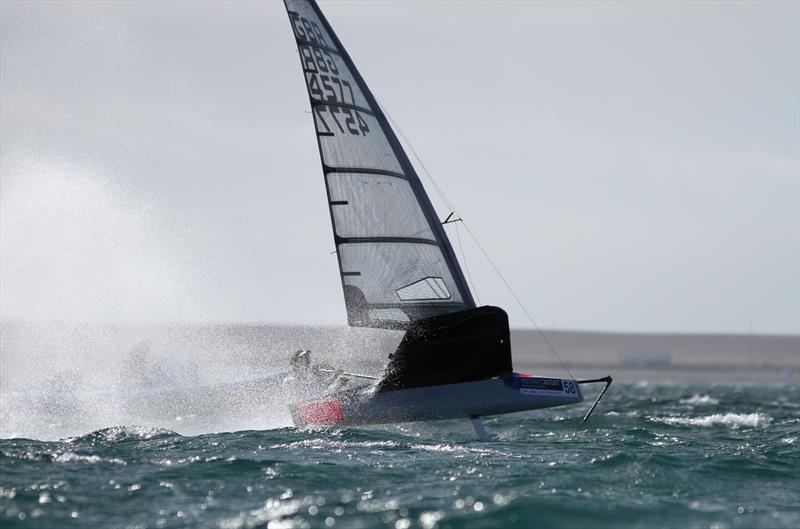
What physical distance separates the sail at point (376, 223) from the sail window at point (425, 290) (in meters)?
0.02

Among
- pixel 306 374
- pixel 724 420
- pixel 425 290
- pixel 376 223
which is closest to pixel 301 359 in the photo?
pixel 306 374

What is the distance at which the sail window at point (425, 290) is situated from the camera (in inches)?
674

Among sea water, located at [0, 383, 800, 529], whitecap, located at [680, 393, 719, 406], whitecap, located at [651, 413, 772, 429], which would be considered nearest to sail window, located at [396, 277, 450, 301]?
sea water, located at [0, 383, 800, 529]

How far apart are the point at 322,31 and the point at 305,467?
27.8 ft

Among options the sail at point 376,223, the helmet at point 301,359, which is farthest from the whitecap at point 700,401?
the sail at point 376,223

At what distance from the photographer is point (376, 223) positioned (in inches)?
677

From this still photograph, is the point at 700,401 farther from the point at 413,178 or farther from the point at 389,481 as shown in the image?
the point at 389,481

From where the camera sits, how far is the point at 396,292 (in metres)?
17.2

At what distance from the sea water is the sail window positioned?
2.11 metres

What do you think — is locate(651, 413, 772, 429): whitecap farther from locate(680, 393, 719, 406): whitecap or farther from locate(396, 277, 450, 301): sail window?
locate(680, 393, 719, 406): whitecap

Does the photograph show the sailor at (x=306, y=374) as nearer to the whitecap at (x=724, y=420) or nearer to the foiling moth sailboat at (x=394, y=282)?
the foiling moth sailboat at (x=394, y=282)

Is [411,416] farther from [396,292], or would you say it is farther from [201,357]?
[201,357]

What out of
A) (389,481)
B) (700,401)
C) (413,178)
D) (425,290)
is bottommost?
(700,401)

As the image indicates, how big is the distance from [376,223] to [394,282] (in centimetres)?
103
